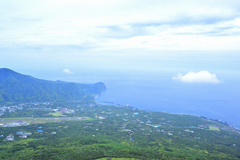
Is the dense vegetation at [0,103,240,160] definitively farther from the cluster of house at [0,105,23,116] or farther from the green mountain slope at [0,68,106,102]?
the green mountain slope at [0,68,106,102]

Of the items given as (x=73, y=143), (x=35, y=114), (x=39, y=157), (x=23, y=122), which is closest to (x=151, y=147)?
(x=73, y=143)

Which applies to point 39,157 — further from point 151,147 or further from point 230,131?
point 230,131

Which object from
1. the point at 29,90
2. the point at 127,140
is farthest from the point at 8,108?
the point at 127,140

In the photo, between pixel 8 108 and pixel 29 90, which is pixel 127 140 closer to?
pixel 8 108

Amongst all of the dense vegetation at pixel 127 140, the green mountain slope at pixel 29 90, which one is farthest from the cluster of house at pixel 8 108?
the dense vegetation at pixel 127 140

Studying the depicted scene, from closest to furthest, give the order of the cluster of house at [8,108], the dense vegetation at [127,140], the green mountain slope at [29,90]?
the dense vegetation at [127,140], the cluster of house at [8,108], the green mountain slope at [29,90]

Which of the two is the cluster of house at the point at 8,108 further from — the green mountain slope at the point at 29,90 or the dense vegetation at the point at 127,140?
the dense vegetation at the point at 127,140

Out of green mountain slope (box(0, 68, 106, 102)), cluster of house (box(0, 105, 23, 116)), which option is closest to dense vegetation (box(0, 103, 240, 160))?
cluster of house (box(0, 105, 23, 116))

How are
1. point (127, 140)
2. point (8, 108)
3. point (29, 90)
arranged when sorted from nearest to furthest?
point (127, 140)
point (8, 108)
point (29, 90)
